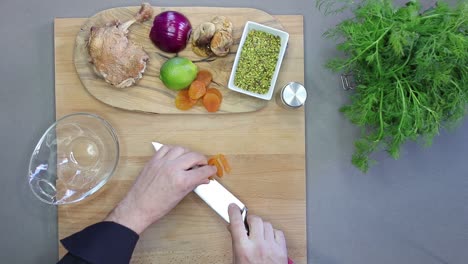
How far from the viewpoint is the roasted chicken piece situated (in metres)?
0.91

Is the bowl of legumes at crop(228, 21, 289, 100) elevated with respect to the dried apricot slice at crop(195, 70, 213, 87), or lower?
elevated

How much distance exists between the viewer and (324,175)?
1.03 meters

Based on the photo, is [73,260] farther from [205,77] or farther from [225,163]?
[205,77]

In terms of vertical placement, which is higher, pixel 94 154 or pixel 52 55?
pixel 52 55

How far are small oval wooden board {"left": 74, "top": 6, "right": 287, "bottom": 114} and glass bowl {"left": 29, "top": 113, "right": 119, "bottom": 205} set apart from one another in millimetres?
89

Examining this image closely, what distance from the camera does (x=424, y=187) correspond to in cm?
105

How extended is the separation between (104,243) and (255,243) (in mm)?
346

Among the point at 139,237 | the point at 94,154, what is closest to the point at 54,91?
the point at 94,154

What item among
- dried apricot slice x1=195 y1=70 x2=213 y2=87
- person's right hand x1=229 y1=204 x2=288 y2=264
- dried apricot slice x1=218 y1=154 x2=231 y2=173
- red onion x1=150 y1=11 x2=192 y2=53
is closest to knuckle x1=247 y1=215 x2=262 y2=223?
person's right hand x1=229 y1=204 x2=288 y2=264

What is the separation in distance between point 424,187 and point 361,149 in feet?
0.81

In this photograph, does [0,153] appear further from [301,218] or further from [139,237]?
[301,218]

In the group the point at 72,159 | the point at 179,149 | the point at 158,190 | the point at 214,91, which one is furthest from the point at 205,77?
the point at 72,159

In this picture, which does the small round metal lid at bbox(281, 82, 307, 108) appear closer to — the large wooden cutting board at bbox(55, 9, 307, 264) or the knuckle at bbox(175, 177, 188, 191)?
the large wooden cutting board at bbox(55, 9, 307, 264)

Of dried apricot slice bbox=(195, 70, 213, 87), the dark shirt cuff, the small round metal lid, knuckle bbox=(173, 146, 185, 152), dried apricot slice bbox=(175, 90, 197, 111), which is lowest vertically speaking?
the dark shirt cuff
